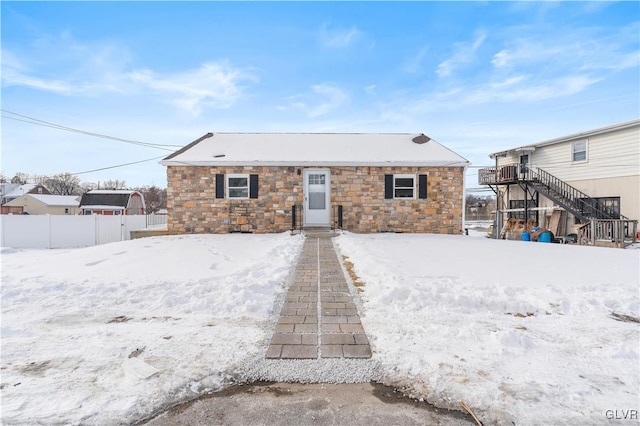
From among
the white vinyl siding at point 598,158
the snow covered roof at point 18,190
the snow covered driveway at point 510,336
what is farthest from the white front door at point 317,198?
the snow covered roof at point 18,190

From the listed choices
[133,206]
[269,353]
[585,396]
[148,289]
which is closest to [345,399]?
[269,353]

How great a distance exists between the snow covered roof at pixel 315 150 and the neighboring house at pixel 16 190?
47.6 metres

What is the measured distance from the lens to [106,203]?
3609cm

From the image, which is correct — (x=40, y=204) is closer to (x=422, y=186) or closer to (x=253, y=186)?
(x=253, y=186)

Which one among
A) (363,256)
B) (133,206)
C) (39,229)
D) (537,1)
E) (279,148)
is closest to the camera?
(363,256)

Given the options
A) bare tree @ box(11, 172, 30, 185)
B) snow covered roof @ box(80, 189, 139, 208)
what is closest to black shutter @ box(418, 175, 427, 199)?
snow covered roof @ box(80, 189, 139, 208)

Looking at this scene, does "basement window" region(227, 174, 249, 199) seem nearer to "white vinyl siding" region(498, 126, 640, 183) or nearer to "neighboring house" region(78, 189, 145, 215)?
"white vinyl siding" region(498, 126, 640, 183)

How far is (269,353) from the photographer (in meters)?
2.81

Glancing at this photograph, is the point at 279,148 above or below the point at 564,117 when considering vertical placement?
below

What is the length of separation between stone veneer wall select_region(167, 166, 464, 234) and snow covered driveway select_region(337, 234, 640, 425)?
6.20 metres

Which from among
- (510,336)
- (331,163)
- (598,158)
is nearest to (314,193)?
(331,163)

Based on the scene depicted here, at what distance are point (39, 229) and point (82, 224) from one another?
1778mm

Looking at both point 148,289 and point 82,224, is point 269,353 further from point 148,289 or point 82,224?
Result: point 82,224

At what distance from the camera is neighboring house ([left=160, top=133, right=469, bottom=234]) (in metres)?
12.2
